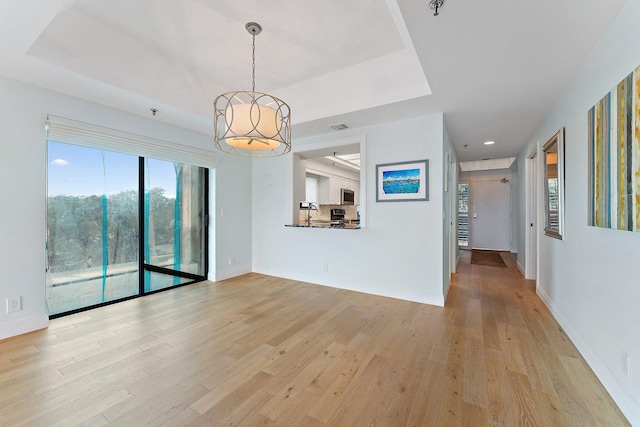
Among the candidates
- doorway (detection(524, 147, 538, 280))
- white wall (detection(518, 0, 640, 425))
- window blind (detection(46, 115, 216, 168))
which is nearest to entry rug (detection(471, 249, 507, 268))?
doorway (detection(524, 147, 538, 280))

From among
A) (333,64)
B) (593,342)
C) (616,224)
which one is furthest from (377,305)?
(333,64)

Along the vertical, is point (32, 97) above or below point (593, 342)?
above

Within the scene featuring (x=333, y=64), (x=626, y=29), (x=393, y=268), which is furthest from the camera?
(x=393, y=268)

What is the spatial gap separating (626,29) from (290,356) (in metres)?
3.12

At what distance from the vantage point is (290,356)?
2.13 m

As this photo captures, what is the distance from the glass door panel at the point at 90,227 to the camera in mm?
2859

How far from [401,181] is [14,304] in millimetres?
4307

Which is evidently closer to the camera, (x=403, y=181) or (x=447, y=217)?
(x=403, y=181)

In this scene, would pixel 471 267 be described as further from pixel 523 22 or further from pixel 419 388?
pixel 523 22

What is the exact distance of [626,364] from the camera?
4.98ft

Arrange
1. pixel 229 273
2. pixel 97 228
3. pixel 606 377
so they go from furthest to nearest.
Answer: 1. pixel 229 273
2. pixel 97 228
3. pixel 606 377

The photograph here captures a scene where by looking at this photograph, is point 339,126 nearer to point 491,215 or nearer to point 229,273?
point 229,273

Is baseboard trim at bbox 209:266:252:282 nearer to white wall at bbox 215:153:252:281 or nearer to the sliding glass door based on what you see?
white wall at bbox 215:153:252:281

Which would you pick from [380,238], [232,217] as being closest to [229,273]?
[232,217]
